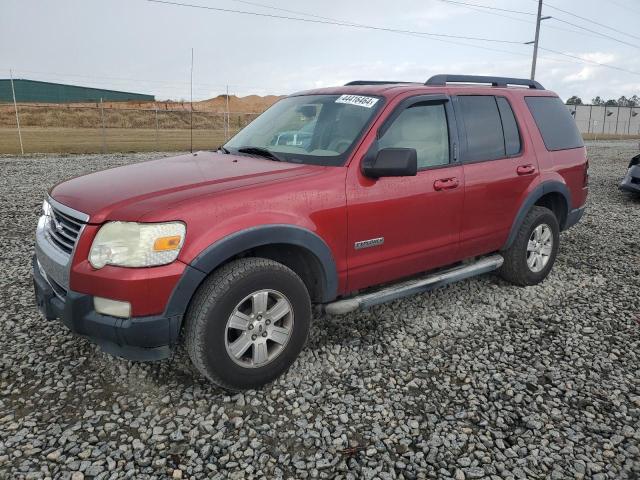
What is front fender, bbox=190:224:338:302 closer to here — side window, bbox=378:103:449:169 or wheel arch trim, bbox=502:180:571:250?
side window, bbox=378:103:449:169

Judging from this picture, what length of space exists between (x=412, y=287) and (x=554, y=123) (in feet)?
8.39

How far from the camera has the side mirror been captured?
3176 millimetres

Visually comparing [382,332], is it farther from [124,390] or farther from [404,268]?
[124,390]

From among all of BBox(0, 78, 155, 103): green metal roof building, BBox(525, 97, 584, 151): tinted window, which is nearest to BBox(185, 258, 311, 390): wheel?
BBox(525, 97, 584, 151): tinted window

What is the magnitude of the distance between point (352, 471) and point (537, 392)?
140cm

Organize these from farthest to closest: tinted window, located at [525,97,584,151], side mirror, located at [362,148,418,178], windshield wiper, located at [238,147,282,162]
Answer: tinted window, located at [525,97,584,151] → windshield wiper, located at [238,147,282,162] → side mirror, located at [362,148,418,178]

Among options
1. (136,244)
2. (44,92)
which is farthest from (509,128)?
(44,92)

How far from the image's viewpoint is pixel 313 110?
12.8 ft

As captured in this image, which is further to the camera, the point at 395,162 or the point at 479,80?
the point at 479,80

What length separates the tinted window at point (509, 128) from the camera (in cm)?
439

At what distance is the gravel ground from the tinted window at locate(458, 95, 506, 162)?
1.38m

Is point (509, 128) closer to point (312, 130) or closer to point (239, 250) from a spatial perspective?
point (312, 130)

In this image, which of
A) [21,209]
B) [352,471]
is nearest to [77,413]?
[352,471]

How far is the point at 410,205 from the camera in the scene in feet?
11.7
